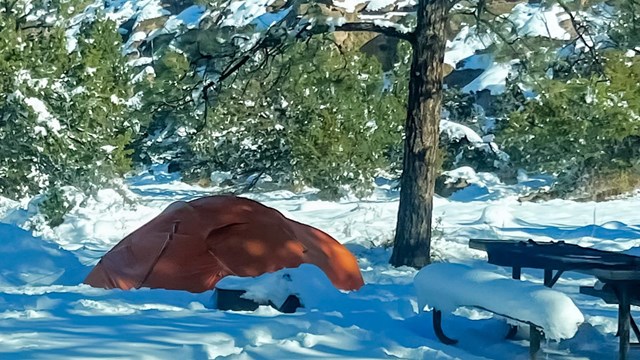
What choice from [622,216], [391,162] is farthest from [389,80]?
[622,216]

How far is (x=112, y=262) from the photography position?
9867mm

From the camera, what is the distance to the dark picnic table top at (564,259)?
566 cm

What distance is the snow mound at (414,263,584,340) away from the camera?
17.1ft

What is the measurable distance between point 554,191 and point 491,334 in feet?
56.3

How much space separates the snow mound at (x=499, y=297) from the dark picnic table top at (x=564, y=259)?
1.57 feet

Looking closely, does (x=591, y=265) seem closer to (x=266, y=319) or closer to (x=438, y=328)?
(x=438, y=328)

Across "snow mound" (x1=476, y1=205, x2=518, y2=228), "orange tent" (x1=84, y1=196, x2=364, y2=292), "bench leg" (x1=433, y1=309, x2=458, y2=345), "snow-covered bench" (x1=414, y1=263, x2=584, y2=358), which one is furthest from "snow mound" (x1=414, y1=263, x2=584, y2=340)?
"snow mound" (x1=476, y1=205, x2=518, y2=228)

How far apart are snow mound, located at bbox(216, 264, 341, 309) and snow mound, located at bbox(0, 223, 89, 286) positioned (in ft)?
12.6

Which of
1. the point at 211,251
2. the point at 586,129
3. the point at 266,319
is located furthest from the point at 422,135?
the point at 586,129

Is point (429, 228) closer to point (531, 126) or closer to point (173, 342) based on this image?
point (173, 342)

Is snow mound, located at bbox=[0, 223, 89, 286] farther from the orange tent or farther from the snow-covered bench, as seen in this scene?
the snow-covered bench

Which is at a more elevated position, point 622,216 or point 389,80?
point 389,80

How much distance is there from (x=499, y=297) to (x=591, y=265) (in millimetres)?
890

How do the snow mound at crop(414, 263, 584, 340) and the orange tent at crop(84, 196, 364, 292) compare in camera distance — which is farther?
the orange tent at crop(84, 196, 364, 292)
